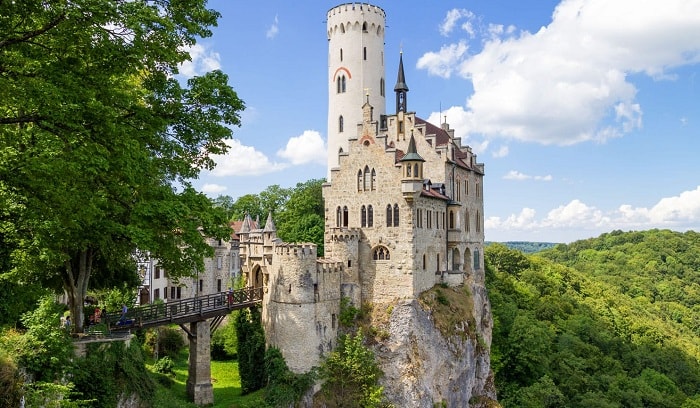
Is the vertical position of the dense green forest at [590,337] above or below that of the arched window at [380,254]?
below

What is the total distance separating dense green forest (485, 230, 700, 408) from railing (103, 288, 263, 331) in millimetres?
28302

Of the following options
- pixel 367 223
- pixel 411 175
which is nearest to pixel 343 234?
pixel 367 223

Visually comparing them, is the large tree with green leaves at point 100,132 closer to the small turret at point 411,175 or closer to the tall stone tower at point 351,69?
the small turret at point 411,175

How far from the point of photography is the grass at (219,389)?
104 feet

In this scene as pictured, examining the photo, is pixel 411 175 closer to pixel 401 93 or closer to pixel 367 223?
pixel 367 223

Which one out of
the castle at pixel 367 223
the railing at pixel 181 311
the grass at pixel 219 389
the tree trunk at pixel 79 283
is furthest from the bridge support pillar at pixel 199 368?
the tree trunk at pixel 79 283

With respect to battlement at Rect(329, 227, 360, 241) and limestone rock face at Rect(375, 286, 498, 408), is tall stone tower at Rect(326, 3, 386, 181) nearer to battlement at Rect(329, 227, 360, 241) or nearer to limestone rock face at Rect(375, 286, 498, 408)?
battlement at Rect(329, 227, 360, 241)

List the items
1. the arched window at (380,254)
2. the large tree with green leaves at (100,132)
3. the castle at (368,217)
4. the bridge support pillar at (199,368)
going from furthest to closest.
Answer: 1. the arched window at (380,254)
2. the castle at (368,217)
3. the bridge support pillar at (199,368)
4. the large tree with green leaves at (100,132)

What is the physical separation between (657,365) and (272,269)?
60.0 metres

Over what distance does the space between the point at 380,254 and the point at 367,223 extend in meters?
2.46

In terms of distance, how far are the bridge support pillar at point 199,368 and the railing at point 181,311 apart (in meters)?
1.08

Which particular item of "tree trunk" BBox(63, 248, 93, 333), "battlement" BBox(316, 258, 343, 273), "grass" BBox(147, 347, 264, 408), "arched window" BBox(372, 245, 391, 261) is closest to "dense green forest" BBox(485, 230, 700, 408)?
"arched window" BBox(372, 245, 391, 261)

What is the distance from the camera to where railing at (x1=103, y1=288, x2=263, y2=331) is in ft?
97.9

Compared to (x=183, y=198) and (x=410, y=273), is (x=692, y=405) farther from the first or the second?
(x=183, y=198)
